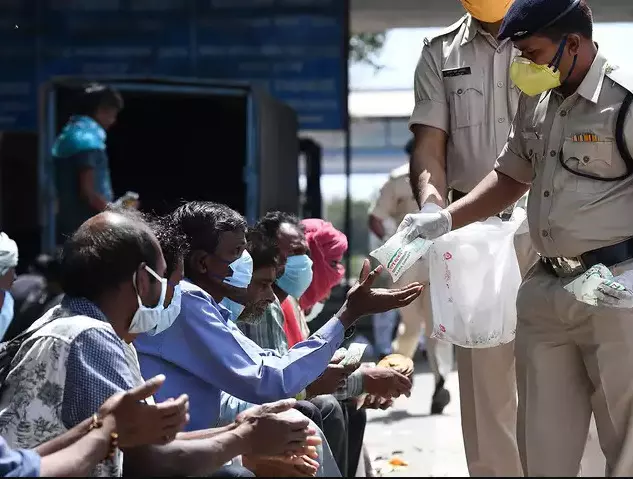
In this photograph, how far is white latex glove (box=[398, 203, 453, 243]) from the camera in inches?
186

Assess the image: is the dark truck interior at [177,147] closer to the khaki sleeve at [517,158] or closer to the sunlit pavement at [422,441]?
the sunlit pavement at [422,441]

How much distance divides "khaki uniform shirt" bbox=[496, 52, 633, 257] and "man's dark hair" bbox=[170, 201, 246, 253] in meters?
1.03

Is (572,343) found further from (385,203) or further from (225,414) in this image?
(385,203)

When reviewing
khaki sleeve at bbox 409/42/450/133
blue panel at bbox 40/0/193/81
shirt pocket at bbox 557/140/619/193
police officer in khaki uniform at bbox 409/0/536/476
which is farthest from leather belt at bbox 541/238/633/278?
blue panel at bbox 40/0/193/81

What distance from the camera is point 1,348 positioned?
3.25 metres

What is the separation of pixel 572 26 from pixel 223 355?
5.06 ft

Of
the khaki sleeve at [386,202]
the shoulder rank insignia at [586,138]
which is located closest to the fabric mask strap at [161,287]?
the shoulder rank insignia at [586,138]

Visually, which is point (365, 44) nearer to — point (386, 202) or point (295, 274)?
point (386, 202)

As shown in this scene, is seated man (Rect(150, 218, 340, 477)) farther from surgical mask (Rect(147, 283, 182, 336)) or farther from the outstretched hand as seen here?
the outstretched hand

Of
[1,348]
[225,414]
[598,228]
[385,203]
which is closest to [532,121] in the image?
[598,228]

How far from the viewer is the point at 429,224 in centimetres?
472

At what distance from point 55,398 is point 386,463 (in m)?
3.83

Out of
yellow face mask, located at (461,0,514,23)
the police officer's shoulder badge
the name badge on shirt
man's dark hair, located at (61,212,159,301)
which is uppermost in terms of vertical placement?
yellow face mask, located at (461,0,514,23)

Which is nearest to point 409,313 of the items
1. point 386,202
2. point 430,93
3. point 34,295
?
point 386,202
